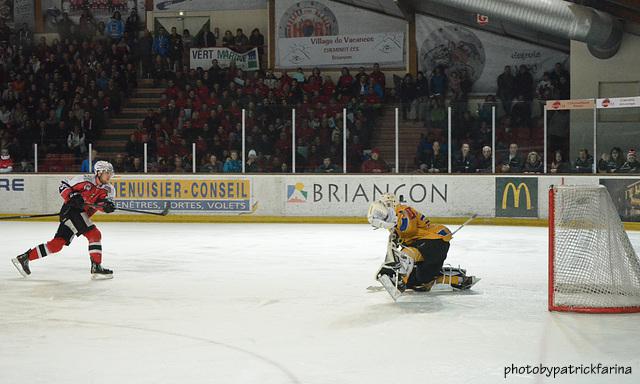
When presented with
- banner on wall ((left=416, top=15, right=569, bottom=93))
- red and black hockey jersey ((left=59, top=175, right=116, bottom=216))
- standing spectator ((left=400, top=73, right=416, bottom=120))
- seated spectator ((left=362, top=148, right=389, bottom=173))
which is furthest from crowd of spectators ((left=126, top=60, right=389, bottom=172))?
red and black hockey jersey ((left=59, top=175, right=116, bottom=216))

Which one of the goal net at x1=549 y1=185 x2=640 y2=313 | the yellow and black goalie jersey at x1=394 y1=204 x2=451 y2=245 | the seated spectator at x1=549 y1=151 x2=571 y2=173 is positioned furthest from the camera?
the seated spectator at x1=549 y1=151 x2=571 y2=173

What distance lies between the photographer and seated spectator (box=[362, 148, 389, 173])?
14.7 metres

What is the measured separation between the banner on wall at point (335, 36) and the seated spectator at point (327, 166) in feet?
20.7

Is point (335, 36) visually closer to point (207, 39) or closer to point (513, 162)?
point (207, 39)

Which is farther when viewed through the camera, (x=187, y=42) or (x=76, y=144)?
(x=187, y=42)

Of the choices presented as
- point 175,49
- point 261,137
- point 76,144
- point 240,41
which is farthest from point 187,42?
point 261,137

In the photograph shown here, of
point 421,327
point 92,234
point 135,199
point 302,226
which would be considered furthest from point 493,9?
point 421,327

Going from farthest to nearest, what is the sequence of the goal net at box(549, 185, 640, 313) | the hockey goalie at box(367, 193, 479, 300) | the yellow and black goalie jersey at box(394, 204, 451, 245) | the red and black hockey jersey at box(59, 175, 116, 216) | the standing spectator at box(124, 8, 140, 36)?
the standing spectator at box(124, 8, 140, 36) → the red and black hockey jersey at box(59, 175, 116, 216) → the yellow and black goalie jersey at box(394, 204, 451, 245) → the hockey goalie at box(367, 193, 479, 300) → the goal net at box(549, 185, 640, 313)

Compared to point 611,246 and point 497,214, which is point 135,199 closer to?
point 497,214

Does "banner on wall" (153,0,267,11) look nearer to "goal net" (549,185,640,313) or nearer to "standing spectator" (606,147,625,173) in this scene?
"standing spectator" (606,147,625,173)

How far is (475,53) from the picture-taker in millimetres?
19719

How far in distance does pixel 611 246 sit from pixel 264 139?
8998 mm

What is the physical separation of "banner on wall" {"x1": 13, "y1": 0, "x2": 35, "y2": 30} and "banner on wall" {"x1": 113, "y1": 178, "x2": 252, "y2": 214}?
31.8ft

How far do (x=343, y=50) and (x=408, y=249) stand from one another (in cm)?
1427
